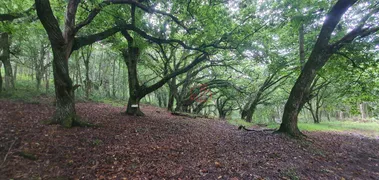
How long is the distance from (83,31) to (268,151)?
402 inches

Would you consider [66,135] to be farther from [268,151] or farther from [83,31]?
[83,31]

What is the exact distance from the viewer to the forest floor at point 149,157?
325cm

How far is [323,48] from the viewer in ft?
20.7

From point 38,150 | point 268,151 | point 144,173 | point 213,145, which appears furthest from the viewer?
point 213,145

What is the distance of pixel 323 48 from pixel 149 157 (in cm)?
685

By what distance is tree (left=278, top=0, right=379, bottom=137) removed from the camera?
5934 mm

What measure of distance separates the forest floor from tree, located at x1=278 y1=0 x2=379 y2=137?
106 cm

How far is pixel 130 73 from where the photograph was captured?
883 centimetres

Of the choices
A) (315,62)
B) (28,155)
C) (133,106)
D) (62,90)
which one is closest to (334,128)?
(315,62)

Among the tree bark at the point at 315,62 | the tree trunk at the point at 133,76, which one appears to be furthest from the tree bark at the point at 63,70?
the tree bark at the point at 315,62

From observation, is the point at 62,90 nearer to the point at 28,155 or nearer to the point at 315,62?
the point at 28,155

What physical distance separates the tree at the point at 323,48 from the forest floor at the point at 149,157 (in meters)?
1.06

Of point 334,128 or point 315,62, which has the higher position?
point 315,62

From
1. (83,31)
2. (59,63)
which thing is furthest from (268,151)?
(83,31)
